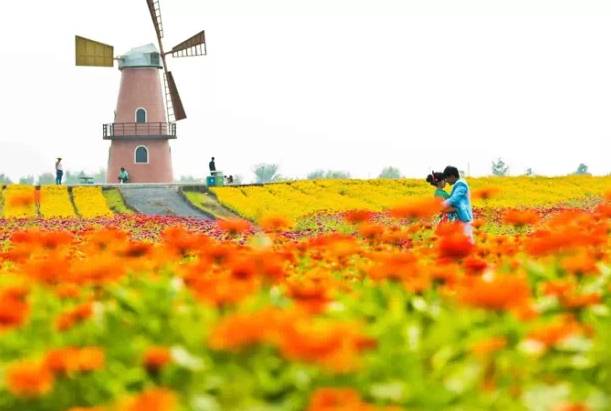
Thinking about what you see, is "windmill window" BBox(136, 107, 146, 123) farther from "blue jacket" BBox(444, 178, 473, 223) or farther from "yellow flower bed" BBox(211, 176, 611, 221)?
"blue jacket" BBox(444, 178, 473, 223)

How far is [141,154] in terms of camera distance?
4103 centimetres

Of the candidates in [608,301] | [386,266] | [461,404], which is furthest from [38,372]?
[608,301]

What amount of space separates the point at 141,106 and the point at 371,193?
1070 cm

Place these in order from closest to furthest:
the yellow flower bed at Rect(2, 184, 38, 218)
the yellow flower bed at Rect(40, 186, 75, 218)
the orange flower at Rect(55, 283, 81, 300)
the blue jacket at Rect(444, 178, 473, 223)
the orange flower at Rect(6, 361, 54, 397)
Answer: the orange flower at Rect(6, 361, 54, 397) < the orange flower at Rect(55, 283, 81, 300) < the yellow flower bed at Rect(2, 184, 38, 218) < the blue jacket at Rect(444, 178, 473, 223) < the yellow flower bed at Rect(40, 186, 75, 218)

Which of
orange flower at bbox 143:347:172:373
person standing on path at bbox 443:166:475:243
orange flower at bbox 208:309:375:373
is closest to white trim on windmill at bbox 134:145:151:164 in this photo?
person standing on path at bbox 443:166:475:243

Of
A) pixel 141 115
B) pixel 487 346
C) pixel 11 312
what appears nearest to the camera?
pixel 487 346

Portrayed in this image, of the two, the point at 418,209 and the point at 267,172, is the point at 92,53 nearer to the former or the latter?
the point at 418,209

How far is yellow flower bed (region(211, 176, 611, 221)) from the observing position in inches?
1217

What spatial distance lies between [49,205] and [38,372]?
3066 centimetres

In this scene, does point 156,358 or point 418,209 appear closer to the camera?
point 156,358

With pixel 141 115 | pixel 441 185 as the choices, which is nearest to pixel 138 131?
pixel 141 115

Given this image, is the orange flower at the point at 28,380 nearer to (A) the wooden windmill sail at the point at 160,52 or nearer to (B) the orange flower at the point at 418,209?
(B) the orange flower at the point at 418,209

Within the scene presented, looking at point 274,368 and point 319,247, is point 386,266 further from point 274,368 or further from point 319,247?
point 319,247

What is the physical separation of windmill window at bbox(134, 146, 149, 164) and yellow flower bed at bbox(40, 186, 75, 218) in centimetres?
505
